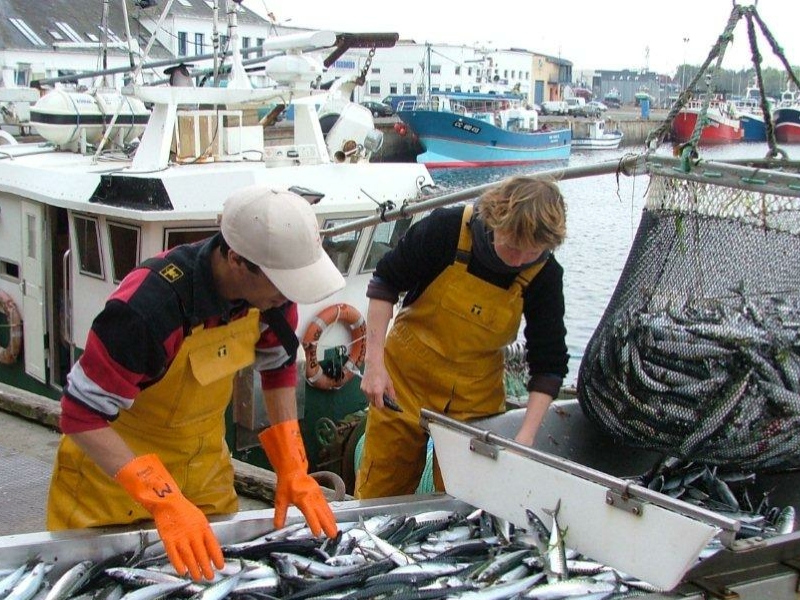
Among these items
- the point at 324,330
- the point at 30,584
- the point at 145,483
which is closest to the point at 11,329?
the point at 324,330

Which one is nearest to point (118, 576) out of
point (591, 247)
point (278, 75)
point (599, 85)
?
point (278, 75)

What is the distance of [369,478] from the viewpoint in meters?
4.42

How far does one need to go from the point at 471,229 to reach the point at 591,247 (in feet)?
60.7

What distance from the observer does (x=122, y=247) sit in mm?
7707

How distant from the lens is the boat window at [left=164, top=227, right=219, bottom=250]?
7453 mm

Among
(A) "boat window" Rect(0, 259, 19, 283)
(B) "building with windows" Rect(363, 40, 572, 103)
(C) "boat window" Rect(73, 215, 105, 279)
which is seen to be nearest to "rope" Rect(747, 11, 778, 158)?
(C) "boat window" Rect(73, 215, 105, 279)

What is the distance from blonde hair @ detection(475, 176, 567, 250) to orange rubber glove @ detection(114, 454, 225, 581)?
4.97 ft

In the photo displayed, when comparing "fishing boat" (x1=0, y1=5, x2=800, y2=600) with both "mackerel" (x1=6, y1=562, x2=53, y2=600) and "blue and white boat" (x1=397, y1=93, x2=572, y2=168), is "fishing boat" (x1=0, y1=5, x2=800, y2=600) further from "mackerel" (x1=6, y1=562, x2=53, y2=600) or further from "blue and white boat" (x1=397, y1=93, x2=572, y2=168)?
"blue and white boat" (x1=397, y1=93, x2=572, y2=168)

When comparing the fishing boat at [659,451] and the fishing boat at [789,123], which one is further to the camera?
the fishing boat at [789,123]

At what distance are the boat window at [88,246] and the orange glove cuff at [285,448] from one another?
4981 mm

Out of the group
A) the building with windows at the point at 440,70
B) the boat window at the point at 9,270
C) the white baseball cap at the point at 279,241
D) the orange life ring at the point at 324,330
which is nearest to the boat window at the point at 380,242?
the orange life ring at the point at 324,330

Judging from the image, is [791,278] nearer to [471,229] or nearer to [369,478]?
[471,229]

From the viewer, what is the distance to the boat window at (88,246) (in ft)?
25.9

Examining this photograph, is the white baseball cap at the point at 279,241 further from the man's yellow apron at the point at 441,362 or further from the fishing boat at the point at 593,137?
the fishing boat at the point at 593,137
